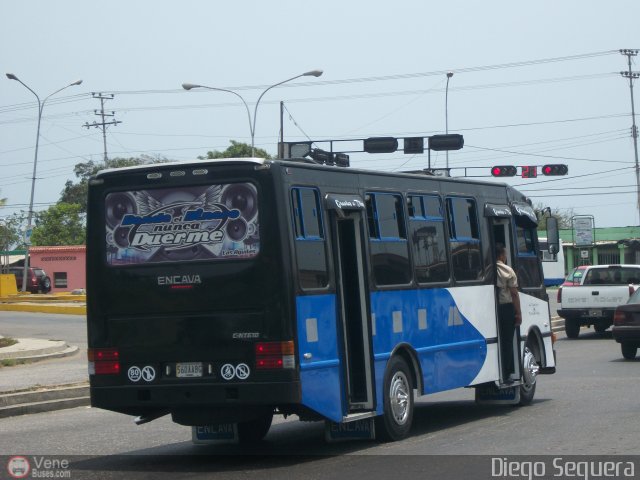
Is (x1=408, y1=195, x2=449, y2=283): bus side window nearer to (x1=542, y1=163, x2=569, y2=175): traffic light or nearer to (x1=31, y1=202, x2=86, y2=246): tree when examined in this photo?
(x1=542, y1=163, x2=569, y2=175): traffic light

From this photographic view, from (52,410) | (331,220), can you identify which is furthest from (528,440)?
(52,410)

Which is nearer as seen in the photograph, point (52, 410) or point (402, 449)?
point (402, 449)

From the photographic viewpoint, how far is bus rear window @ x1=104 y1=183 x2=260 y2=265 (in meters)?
11.0

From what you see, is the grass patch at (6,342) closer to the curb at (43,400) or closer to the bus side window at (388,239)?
the curb at (43,400)

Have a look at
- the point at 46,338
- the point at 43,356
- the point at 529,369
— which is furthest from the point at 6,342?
the point at 529,369

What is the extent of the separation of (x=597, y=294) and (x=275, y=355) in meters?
19.7

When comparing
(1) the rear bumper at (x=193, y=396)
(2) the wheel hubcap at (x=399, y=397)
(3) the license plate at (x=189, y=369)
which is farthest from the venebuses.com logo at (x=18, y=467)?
(2) the wheel hubcap at (x=399, y=397)

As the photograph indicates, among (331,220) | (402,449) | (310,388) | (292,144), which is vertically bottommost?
(402,449)

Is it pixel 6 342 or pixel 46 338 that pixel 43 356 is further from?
pixel 46 338

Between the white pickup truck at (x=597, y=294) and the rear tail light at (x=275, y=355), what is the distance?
19.5m

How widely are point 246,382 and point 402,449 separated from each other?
1926 millimetres

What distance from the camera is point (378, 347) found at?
1209 cm

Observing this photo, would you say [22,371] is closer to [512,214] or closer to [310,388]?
[512,214]

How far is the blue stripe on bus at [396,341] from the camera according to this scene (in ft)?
36.0
